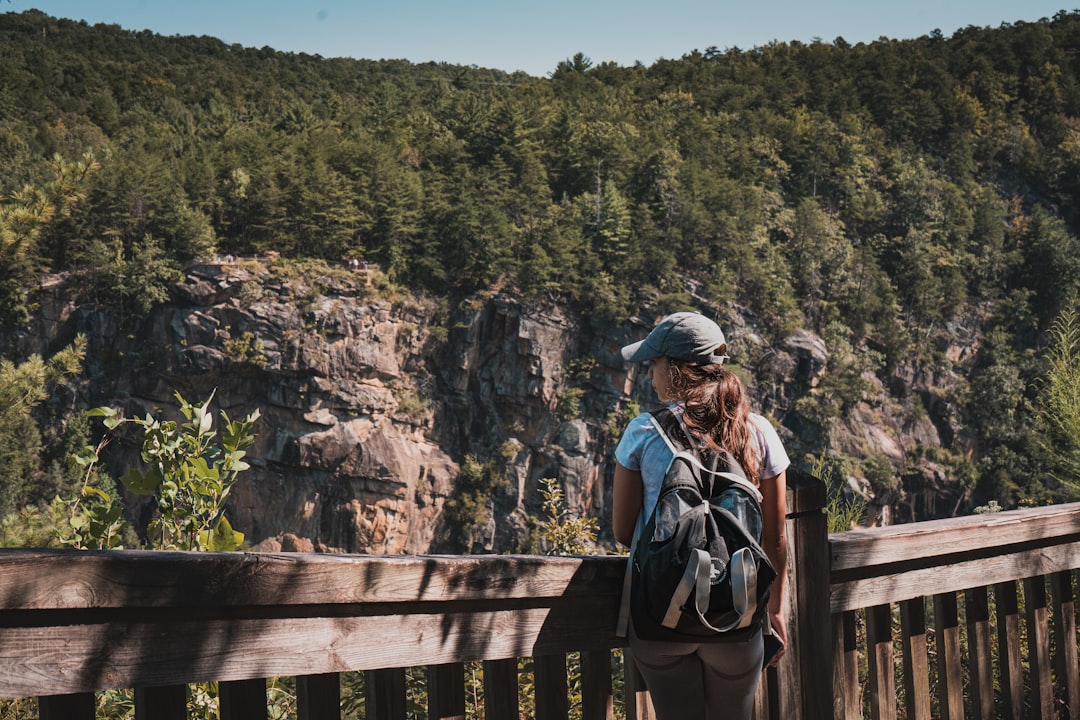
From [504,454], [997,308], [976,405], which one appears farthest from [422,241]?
[997,308]

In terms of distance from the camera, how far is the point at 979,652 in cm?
165

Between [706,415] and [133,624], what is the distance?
28.4 inches

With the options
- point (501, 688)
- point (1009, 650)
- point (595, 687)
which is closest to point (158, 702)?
point (501, 688)

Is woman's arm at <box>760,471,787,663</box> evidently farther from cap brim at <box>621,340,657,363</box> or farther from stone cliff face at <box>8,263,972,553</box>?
stone cliff face at <box>8,263,972,553</box>

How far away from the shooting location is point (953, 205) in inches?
2216

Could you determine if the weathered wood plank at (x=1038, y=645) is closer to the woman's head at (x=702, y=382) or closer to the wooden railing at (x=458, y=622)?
the wooden railing at (x=458, y=622)

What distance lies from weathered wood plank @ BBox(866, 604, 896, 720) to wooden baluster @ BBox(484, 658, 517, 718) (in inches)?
25.8

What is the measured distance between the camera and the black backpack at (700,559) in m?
1.12

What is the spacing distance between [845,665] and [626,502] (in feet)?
1.54

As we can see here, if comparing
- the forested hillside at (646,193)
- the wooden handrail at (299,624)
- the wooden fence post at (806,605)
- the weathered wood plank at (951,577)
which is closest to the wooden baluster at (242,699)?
the wooden handrail at (299,624)

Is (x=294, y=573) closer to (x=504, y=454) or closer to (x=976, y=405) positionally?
(x=504, y=454)

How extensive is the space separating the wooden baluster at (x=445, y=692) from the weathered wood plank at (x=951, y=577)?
610 millimetres

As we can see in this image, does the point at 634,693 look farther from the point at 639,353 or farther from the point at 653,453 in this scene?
the point at 639,353

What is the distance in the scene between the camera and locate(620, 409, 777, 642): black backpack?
112 centimetres
